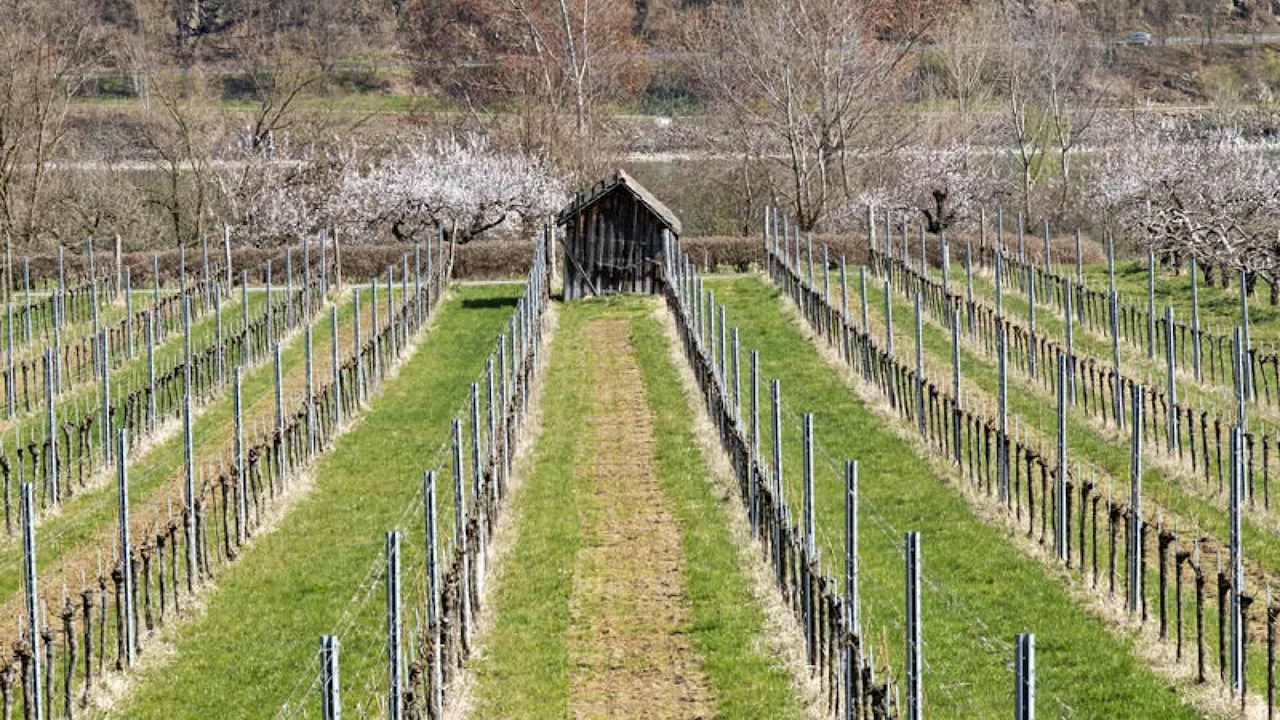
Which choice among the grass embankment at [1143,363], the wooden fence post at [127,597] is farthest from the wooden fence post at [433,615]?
the grass embankment at [1143,363]

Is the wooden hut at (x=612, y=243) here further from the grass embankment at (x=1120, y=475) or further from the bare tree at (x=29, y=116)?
the bare tree at (x=29, y=116)

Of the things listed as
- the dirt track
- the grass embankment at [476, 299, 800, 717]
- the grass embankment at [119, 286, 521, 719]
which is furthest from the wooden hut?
the dirt track

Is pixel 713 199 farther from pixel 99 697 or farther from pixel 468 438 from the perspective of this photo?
pixel 99 697

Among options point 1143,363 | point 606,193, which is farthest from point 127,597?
point 606,193

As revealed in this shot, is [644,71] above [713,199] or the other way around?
above

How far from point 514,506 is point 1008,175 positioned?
57652mm

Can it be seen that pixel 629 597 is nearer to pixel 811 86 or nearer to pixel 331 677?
pixel 331 677

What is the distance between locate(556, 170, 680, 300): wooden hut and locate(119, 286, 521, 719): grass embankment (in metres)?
13.3

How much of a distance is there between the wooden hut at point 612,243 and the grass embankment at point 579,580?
41.6 ft

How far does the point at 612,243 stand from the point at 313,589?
80.2ft

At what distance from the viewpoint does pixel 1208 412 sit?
25.4m

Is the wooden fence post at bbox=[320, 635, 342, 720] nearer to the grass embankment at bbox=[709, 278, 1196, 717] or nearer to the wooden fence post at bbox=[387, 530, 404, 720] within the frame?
the wooden fence post at bbox=[387, 530, 404, 720]

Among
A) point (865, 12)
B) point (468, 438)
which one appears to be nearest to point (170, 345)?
point (468, 438)

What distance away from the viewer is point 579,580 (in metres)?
18.4
